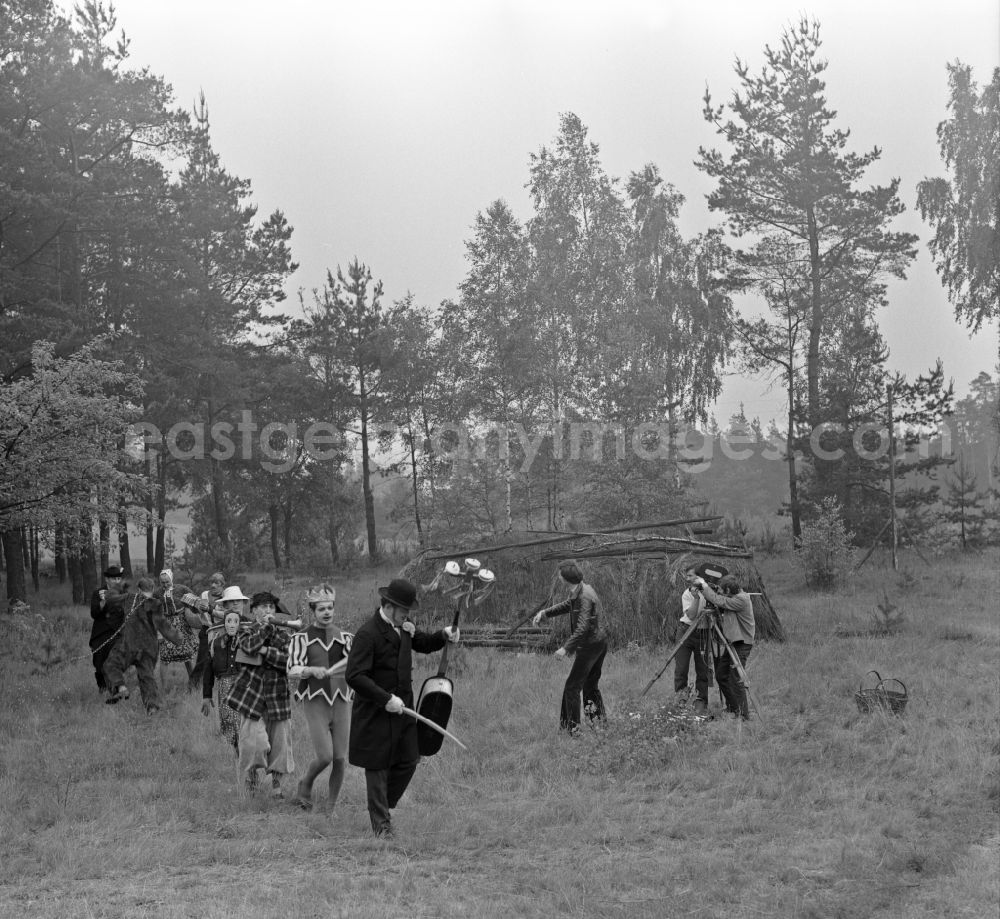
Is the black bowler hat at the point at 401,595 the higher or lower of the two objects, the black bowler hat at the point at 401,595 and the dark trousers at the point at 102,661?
the higher

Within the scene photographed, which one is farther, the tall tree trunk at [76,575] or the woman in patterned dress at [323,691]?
the tall tree trunk at [76,575]

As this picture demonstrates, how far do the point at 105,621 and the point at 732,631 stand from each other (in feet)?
27.3

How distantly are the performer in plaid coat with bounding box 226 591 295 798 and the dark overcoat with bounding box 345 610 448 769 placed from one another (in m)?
1.46

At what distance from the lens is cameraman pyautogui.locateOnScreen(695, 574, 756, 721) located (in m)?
10.3

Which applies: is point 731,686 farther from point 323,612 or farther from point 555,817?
point 323,612

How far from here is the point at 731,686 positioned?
10.4 metres

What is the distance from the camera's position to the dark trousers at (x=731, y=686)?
10.3m

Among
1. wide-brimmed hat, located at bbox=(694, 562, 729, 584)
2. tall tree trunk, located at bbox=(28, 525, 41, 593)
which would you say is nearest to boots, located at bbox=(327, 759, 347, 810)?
wide-brimmed hat, located at bbox=(694, 562, 729, 584)

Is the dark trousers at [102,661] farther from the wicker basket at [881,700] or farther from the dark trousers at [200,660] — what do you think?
the wicker basket at [881,700]

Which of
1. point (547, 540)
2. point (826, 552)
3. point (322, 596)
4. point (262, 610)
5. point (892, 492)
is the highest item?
point (892, 492)

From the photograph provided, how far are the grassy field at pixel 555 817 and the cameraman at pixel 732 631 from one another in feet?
1.19

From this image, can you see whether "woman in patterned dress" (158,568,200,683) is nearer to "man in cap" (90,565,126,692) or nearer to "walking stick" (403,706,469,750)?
"man in cap" (90,565,126,692)

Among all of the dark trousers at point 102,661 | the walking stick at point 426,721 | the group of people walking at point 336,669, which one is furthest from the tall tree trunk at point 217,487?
the walking stick at point 426,721

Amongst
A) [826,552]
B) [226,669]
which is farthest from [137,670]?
[826,552]
